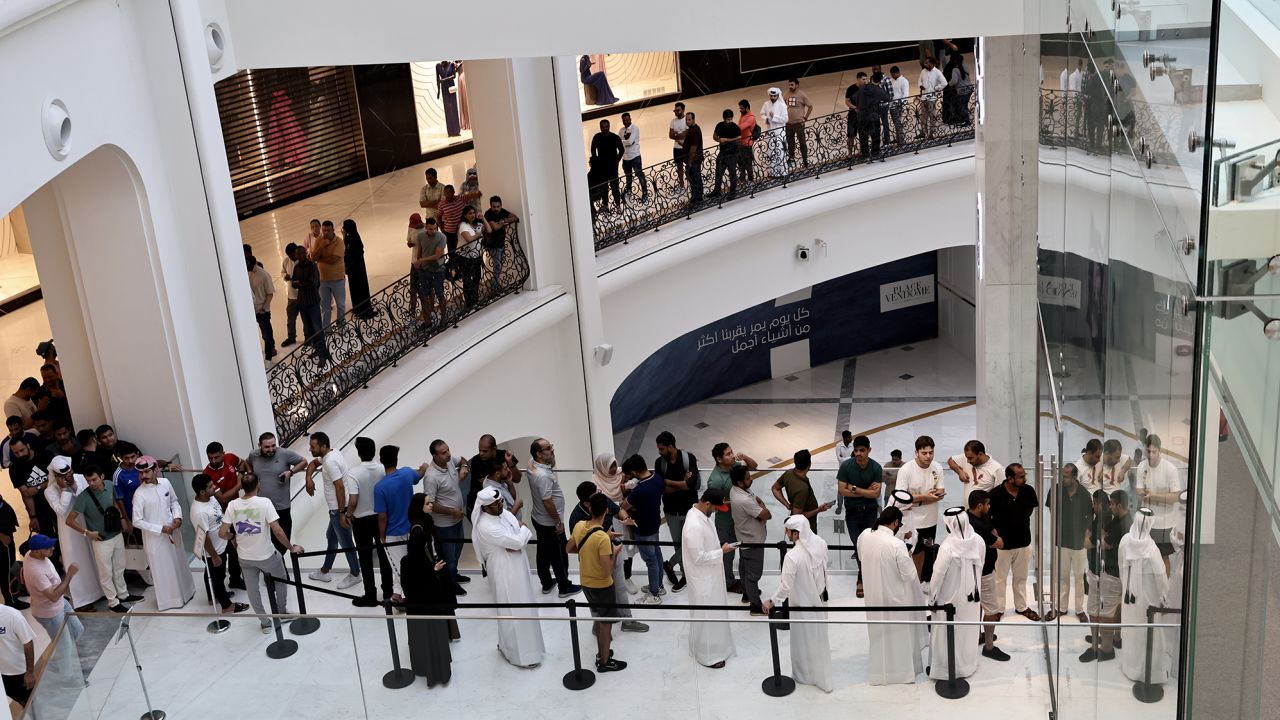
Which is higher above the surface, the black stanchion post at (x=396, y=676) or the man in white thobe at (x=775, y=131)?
the man in white thobe at (x=775, y=131)

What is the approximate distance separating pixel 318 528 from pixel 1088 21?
8.40 m

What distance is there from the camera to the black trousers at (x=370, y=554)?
10.0 meters

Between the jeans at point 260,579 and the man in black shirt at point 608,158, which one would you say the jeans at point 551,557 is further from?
the man in black shirt at point 608,158

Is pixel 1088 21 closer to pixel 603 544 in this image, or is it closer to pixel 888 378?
pixel 603 544

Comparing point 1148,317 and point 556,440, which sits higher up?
point 1148,317

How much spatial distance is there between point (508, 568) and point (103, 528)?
9.86ft

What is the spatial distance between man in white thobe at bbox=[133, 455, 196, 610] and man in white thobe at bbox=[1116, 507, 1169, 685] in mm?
6820

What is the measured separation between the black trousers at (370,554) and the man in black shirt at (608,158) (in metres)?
7.63

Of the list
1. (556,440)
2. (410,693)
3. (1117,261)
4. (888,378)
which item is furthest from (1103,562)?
(888,378)

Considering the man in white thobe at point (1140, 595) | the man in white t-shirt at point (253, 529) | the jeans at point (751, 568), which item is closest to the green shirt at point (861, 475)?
the jeans at point (751, 568)

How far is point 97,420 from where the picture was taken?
11.4 metres

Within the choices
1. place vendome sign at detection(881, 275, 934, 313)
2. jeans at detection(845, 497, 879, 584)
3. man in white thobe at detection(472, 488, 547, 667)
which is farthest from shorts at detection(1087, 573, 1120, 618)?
place vendome sign at detection(881, 275, 934, 313)

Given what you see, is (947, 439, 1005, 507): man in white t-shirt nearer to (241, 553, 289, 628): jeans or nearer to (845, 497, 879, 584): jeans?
(845, 497, 879, 584): jeans

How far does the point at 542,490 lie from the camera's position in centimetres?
1009
